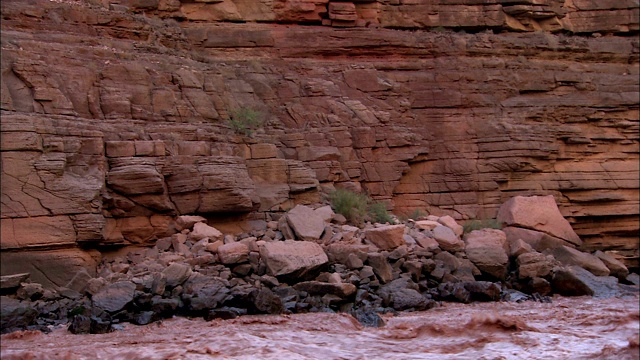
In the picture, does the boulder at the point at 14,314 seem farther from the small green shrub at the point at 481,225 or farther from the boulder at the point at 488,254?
the small green shrub at the point at 481,225

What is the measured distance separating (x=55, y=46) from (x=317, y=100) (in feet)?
20.0

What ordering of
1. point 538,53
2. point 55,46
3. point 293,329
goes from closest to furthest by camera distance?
point 293,329, point 55,46, point 538,53

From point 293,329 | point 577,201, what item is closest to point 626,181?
point 577,201

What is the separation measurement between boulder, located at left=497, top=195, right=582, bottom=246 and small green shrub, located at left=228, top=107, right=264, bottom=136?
19.2ft

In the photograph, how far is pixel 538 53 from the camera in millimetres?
21531

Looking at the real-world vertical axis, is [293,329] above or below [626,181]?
below

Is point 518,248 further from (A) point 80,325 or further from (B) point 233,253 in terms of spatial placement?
(A) point 80,325

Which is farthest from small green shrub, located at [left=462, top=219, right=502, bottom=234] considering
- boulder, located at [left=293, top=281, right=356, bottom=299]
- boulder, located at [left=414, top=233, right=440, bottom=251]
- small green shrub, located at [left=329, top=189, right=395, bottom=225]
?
boulder, located at [left=293, top=281, right=356, bottom=299]

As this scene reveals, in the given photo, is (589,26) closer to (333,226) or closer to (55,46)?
(333,226)

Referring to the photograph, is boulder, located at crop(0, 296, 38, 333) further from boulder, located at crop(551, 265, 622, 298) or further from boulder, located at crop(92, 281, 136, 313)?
boulder, located at crop(551, 265, 622, 298)

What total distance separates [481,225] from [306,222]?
4.58 meters

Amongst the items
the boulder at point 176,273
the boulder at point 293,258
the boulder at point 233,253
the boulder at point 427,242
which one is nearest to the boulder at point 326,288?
the boulder at point 293,258

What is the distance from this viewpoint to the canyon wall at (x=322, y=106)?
15.0 metres

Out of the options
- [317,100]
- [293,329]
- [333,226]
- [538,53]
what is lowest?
[293,329]
